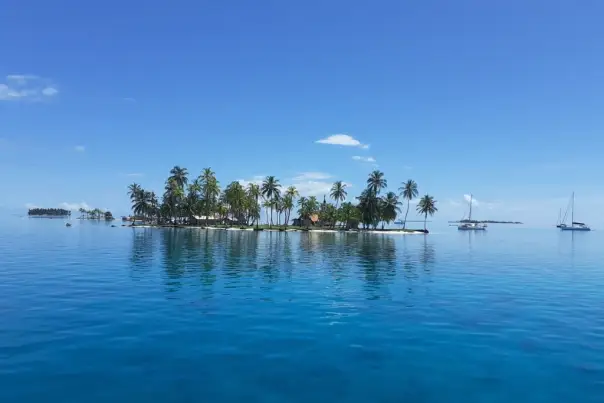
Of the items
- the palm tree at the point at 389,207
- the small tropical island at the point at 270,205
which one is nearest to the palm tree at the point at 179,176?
the small tropical island at the point at 270,205

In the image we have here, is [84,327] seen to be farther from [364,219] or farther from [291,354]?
[364,219]

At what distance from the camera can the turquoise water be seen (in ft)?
41.6

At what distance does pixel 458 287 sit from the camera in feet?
110

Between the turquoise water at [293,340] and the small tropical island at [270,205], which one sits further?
the small tropical island at [270,205]

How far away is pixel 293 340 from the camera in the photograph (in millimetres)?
17688

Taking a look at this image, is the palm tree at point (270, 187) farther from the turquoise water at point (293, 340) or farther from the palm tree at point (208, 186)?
the turquoise water at point (293, 340)

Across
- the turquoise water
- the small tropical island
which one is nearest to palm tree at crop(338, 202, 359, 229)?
the small tropical island

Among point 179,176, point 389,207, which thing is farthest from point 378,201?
point 179,176

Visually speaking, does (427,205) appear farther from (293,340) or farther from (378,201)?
(293,340)

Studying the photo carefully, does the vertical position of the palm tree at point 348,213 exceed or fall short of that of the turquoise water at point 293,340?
it exceeds it

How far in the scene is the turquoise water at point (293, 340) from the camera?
41.6 ft

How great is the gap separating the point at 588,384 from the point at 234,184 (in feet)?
518

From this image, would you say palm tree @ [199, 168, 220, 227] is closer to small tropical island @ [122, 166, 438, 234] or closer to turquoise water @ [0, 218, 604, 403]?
small tropical island @ [122, 166, 438, 234]

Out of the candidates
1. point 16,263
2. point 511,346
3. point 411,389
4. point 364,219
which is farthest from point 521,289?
point 364,219
